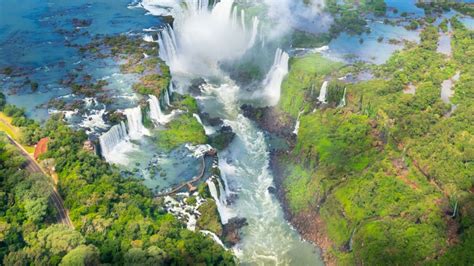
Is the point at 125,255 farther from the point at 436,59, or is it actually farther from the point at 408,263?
the point at 436,59

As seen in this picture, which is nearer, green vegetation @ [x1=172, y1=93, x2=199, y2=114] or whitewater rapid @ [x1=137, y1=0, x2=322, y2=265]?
whitewater rapid @ [x1=137, y1=0, x2=322, y2=265]

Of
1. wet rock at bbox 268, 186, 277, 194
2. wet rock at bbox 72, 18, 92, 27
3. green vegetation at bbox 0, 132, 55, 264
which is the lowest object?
wet rock at bbox 268, 186, 277, 194

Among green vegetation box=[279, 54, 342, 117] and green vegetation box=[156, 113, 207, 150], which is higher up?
green vegetation box=[279, 54, 342, 117]

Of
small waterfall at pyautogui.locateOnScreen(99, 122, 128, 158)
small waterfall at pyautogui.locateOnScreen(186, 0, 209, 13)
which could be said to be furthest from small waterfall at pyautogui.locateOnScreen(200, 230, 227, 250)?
small waterfall at pyautogui.locateOnScreen(186, 0, 209, 13)

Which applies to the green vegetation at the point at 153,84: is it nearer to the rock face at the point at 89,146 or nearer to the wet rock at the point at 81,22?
the rock face at the point at 89,146

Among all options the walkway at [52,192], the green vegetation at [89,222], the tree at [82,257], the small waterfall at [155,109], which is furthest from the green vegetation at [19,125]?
the tree at [82,257]

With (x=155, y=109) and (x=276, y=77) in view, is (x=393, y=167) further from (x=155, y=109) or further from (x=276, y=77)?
(x=155, y=109)

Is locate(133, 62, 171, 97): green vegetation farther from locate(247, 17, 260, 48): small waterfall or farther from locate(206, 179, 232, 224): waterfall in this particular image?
locate(247, 17, 260, 48): small waterfall
